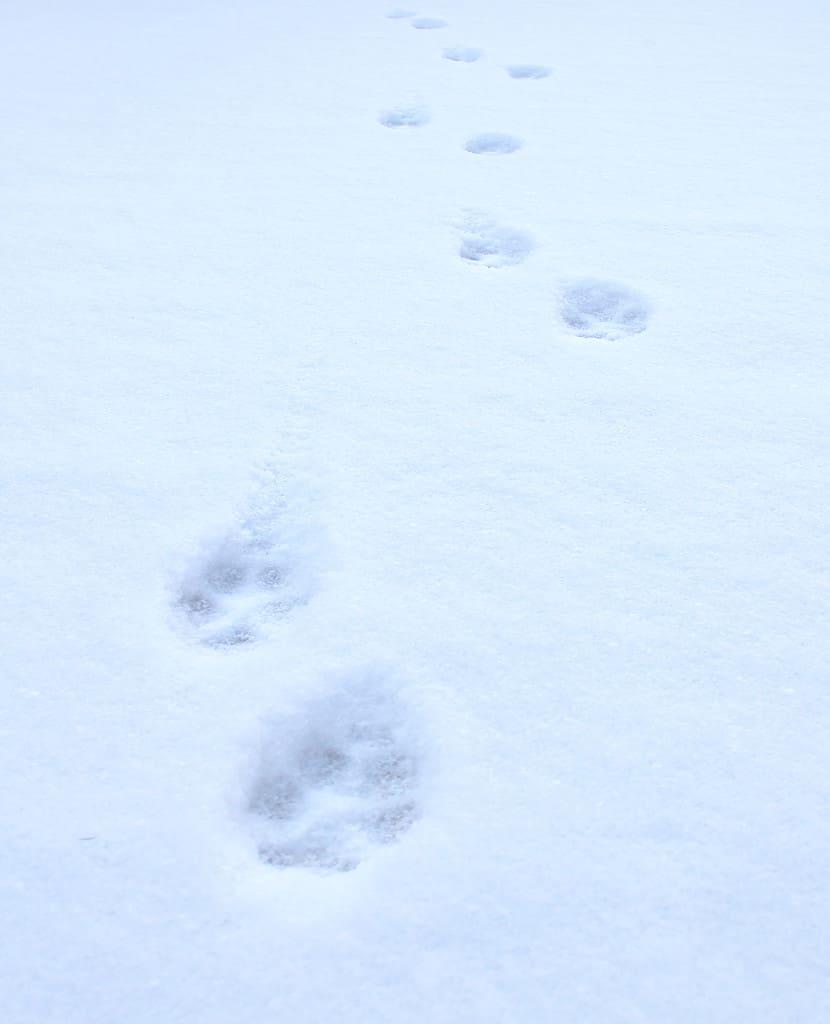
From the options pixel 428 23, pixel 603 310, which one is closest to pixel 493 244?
pixel 603 310

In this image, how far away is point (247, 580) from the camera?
101 centimetres

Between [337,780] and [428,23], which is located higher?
[428,23]

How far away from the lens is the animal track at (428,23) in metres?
2.52

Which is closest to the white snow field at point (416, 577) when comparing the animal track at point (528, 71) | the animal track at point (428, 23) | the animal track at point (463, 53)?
the animal track at point (528, 71)

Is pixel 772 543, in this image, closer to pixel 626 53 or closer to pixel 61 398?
pixel 61 398

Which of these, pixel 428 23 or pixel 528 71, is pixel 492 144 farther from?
pixel 428 23

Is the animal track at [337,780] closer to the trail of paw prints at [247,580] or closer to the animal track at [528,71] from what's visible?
the trail of paw prints at [247,580]

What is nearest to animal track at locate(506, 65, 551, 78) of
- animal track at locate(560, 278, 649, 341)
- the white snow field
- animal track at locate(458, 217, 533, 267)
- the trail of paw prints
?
the white snow field

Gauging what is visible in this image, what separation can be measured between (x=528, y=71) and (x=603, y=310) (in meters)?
1.12

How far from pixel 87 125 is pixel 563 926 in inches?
73.8

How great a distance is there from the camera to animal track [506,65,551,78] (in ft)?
7.20

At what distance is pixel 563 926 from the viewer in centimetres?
71

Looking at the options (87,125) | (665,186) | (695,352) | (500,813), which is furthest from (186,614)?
(87,125)

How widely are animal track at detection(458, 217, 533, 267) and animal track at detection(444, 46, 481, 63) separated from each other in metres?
0.94
